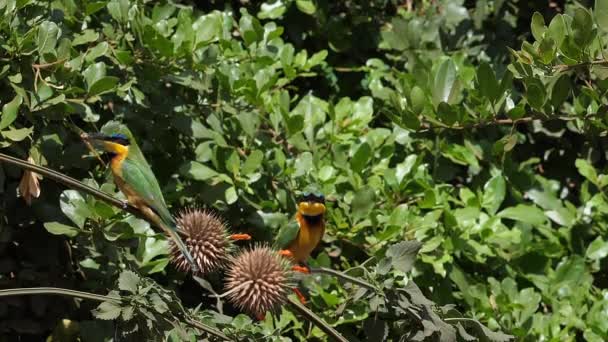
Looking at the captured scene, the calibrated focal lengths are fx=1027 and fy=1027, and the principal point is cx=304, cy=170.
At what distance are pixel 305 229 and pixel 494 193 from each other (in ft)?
2.79

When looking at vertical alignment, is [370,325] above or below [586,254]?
above

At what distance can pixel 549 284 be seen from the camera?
12.1 feet

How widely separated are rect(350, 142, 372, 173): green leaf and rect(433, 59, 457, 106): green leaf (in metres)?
0.31

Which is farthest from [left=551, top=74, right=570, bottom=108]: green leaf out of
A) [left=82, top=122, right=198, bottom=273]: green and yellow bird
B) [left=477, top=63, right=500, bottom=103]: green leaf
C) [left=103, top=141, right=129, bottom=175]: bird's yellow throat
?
[left=103, top=141, right=129, bottom=175]: bird's yellow throat

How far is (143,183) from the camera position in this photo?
276 centimetres

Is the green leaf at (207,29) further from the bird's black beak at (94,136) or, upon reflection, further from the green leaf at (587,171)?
the green leaf at (587,171)

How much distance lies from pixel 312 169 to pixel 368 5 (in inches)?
49.5

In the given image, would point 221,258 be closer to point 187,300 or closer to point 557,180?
point 187,300

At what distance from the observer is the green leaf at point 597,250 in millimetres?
3738

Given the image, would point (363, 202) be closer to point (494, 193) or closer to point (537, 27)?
point (494, 193)

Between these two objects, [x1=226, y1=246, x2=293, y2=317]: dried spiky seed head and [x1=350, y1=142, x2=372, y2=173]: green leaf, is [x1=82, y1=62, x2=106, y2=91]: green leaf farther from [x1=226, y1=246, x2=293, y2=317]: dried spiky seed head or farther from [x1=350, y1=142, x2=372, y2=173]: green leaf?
[x1=350, y1=142, x2=372, y2=173]: green leaf

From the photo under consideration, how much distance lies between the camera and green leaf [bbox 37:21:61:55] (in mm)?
2828

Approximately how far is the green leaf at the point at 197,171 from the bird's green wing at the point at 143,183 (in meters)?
0.37

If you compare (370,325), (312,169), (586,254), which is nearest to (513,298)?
(586,254)
